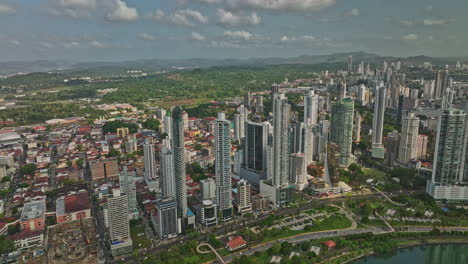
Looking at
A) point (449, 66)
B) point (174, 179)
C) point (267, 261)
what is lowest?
point (267, 261)

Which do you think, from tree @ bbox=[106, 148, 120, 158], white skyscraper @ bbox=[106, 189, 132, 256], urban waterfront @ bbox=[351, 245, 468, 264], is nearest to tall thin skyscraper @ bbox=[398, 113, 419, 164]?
urban waterfront @ bbox=[351, 245, 468, 264]

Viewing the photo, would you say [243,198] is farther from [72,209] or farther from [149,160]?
[72,209]

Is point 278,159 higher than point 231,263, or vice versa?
point 278,159

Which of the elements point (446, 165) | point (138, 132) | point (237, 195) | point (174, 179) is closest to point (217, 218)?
point (237, 195)

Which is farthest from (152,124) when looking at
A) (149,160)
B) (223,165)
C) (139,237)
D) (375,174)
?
(375,174)

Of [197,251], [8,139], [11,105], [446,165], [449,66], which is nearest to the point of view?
[197,251]

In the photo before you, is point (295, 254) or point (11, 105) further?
point (11, 105)

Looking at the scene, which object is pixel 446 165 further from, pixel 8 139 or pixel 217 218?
pixel 8 139
